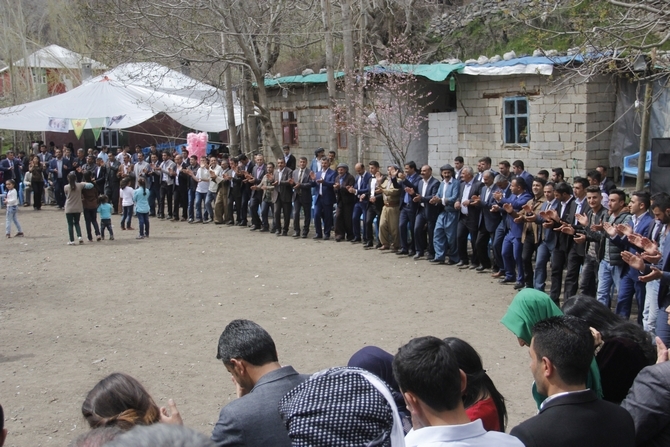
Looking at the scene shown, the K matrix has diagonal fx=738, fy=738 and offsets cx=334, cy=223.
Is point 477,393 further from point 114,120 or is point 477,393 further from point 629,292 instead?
point 114,120

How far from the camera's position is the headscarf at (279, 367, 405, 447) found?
6.94ft

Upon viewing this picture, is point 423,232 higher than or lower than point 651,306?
higher

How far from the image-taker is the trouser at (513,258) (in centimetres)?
1077

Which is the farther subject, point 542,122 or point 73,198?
point 542,122

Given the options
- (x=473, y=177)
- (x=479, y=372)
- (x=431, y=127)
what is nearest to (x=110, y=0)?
(x=431, y=127)

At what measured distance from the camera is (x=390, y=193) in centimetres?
1355

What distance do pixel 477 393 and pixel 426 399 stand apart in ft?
2.91

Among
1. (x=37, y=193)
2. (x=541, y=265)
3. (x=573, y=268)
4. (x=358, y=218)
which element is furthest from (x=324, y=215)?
(x=37, y=193)

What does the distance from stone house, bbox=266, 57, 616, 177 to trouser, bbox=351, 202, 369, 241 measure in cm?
399

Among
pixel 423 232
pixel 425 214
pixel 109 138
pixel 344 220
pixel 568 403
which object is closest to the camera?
pixel 568 403

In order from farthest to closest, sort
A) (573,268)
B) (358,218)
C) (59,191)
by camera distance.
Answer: (59,191) → (358,218) → (573,268)

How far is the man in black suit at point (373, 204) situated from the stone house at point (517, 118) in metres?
3.43

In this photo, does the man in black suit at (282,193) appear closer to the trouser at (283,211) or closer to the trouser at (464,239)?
the trouser at (283,211)

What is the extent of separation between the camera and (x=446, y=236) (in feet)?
41.3
